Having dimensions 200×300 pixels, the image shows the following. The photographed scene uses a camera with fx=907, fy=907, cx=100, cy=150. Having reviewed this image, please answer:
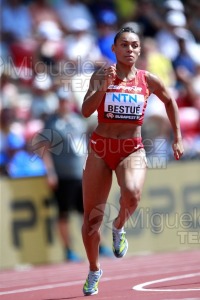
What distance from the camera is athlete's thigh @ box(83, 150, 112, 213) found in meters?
8.37

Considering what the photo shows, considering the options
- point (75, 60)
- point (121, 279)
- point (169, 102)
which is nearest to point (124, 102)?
point (169, 102)

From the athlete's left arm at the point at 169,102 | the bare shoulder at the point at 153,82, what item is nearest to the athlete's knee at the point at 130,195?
the athlete's left arm at the point at 169,102

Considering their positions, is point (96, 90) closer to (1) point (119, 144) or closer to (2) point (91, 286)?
(1) point (119, 144)

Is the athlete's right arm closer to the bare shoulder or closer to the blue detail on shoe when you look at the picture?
the bare shoulder

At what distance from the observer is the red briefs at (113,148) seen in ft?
27.6

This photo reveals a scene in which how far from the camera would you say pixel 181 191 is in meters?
15.0

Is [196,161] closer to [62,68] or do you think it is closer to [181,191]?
[181,191]

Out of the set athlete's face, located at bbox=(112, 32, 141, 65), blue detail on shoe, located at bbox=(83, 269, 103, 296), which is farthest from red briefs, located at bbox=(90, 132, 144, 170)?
blue detail on shoe, located at bbox=(83, 269, 103, 296)

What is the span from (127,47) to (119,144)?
2.95 ft

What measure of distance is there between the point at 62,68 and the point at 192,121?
2.49 meters

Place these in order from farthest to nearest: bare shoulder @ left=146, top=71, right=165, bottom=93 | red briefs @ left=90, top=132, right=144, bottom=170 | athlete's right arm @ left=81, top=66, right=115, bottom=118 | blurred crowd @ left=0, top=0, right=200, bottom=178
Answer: blurred crowd @ left=0, top=0, right=200, bottom=178, bare shoulder @ left=146, top=71, right=165, bottom=93, red briefs @ left=90, top=132, right=144, bottom=170, athlete's right arm @ left=81, top=66, right=115, bottom=118

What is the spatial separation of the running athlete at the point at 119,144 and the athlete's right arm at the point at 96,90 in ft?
0.34

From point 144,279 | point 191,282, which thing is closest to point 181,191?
point 144,279

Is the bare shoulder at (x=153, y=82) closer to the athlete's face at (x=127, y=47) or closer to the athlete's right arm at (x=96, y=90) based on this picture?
the athlete's face at (x=127, y=47)
